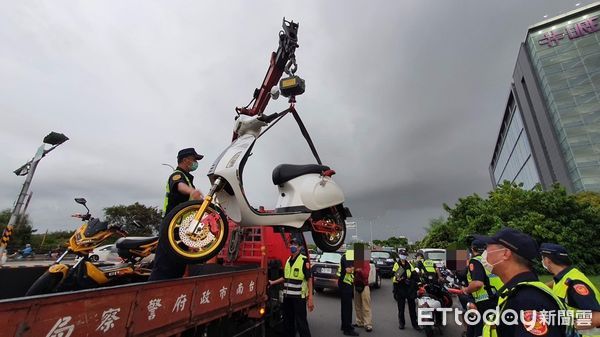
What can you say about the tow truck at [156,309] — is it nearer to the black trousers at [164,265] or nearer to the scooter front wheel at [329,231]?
the black trousers at [164,265]

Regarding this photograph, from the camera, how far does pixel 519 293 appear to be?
1.59m

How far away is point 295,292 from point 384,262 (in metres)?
13.0

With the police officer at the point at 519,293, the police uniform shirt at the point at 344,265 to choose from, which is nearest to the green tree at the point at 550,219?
the police uniform shirt at the point at 344,265

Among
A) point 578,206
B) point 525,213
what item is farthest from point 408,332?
point 578,206

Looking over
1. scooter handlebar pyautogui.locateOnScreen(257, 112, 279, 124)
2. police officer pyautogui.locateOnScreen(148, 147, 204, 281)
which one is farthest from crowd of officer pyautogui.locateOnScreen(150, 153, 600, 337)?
scooter handlebar pyautogui.locateOnScreen(257, 112, 279, 124)

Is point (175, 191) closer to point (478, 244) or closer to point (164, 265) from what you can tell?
point (164, 265)

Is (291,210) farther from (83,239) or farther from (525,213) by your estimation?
(525,213)

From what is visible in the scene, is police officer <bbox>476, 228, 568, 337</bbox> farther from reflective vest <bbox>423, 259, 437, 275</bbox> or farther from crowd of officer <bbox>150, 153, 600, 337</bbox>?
reflective vest <bbox>423, 259, 437, 275</bbox>

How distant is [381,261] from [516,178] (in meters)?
46.8

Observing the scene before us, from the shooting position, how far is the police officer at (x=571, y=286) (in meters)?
2.49

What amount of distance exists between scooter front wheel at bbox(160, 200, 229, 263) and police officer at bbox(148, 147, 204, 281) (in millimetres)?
61

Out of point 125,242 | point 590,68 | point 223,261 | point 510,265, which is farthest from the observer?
point 590,68

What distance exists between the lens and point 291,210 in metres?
4.33

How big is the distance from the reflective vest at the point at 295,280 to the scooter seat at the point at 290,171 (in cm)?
155
